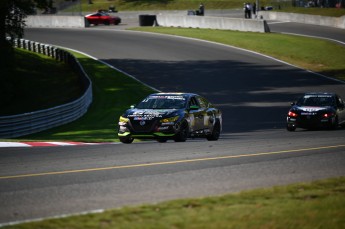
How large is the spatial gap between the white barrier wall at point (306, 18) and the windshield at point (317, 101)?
1738 inches

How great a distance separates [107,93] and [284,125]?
12071mm

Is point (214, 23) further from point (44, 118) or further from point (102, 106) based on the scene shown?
point (44, 118)

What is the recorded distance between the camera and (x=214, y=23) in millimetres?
71750

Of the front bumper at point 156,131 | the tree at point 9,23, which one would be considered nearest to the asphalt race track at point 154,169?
the front bumper at point 156,131

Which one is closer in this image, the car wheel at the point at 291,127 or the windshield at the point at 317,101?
the car wheel at the point at 291,127

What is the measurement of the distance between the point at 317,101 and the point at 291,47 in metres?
29.0

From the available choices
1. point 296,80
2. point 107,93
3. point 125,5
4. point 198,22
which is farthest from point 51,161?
point 125,5

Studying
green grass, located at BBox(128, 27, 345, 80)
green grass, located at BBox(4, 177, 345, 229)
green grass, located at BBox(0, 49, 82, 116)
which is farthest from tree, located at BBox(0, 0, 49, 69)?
green grass, located at BBox(4, 177, 345, 229)

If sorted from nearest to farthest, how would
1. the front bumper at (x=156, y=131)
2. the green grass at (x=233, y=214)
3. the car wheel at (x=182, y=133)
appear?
the green grass at (x=233, y=214)
the front bumper at (x=156, y=131)
the car wheel at (x=182, y=133)

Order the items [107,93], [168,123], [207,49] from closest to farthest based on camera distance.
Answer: [168,123]
[107,93]
[207,49]

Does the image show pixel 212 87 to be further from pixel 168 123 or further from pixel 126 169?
pixel 126 169

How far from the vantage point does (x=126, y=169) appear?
14656 millimetres

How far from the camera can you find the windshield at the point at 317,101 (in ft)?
96.8

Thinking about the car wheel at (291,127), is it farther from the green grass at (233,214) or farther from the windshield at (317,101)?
the green grass at (233,214)
